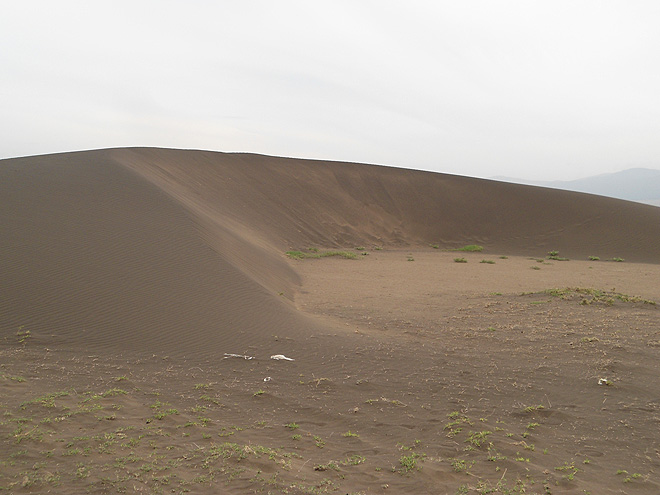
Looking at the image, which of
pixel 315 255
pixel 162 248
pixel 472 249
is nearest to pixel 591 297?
pixel 162 248

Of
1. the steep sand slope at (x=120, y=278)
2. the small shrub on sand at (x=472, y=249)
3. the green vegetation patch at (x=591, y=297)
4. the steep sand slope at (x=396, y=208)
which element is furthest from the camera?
the small shrub on sand at (x=472, y=249)

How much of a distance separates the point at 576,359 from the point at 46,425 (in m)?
7.23

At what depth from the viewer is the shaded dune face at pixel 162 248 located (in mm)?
8523

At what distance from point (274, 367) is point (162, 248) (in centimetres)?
576

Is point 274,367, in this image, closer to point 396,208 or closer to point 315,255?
point 315,255

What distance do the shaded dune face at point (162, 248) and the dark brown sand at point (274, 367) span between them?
6cm

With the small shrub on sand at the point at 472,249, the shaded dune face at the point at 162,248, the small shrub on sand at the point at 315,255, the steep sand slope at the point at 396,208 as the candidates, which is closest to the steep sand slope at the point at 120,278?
the shaded dune face at the point at 162,248

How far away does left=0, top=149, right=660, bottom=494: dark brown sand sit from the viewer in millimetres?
4406

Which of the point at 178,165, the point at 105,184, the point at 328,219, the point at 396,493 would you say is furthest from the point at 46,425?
the point at 328,219

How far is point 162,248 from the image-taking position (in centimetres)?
1184

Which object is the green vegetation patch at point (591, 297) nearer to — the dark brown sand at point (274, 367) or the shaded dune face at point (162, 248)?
the dark brown sand at point (274, 367)

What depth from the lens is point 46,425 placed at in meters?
4.81

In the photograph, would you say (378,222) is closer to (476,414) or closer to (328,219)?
(328,219)

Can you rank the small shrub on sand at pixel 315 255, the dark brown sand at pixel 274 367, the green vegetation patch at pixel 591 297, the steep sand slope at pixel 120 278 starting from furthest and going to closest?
the small shrub on sand at pixel 315 255
the green vegetation patch at pixel 591 297
the steep sand slope at pixel 120 278
the dark brown sand at pixel 274 367
